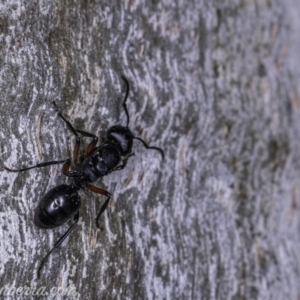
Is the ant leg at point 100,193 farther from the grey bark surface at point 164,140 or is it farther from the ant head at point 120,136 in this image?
the ant head at point 120,136

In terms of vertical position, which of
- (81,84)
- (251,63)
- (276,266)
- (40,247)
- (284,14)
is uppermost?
(284,14)

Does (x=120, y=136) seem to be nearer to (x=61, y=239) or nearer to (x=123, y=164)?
(x=123, y=164)

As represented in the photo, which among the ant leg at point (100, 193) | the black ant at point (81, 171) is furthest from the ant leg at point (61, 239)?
the ant leg at point (100, 193)

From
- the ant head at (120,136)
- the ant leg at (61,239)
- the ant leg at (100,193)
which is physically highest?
the ant head at (120,136)

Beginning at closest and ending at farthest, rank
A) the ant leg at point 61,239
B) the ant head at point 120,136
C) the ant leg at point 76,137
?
the ant leg at point 61,239
the ant leg at point 76,137
the ant head at point 120,136

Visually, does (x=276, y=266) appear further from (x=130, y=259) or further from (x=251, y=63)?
(x=251, y=63)

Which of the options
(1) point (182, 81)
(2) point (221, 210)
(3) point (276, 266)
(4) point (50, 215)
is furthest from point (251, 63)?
(4) point (50, 215)
